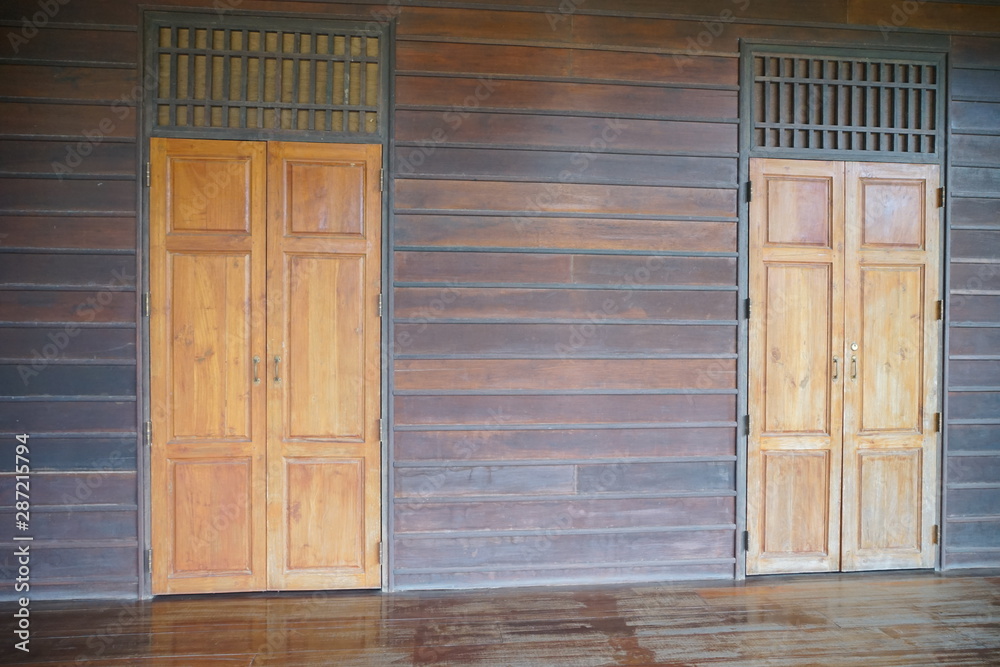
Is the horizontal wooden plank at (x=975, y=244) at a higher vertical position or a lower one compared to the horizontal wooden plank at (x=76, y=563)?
higher

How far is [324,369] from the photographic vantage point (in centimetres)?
314

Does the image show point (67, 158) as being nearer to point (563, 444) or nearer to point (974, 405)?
point (563, 444)

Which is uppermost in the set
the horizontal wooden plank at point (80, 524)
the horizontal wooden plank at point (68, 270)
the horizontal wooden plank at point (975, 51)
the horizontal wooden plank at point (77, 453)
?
the horizontal wooden plank at point (975, 51)

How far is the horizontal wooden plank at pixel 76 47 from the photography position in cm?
302

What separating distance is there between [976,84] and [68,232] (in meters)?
4.32

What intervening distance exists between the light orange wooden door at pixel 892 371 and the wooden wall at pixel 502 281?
0.62m

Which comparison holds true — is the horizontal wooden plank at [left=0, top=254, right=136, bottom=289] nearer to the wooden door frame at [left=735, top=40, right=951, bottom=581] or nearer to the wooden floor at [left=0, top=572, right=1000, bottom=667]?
the wooden floor at [left=0, top=572, right=1000, bottom=667]

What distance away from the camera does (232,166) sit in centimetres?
309

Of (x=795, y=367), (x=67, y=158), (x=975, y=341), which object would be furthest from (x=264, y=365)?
(x=975, y=341)

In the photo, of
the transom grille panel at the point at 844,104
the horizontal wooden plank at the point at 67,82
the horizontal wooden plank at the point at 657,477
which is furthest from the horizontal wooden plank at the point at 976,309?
the horizontal wooden plank at the point at 67,82

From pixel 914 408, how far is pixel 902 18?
1899 millimetres

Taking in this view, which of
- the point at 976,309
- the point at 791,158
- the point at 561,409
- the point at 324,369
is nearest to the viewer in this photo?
the point at 324,369

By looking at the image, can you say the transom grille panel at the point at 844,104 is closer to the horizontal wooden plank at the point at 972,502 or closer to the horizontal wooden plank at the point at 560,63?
the horizontal wooden plank at the point at 560,63

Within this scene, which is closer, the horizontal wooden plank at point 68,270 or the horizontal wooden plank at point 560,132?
the horizontal wooden plank at point 68,270
